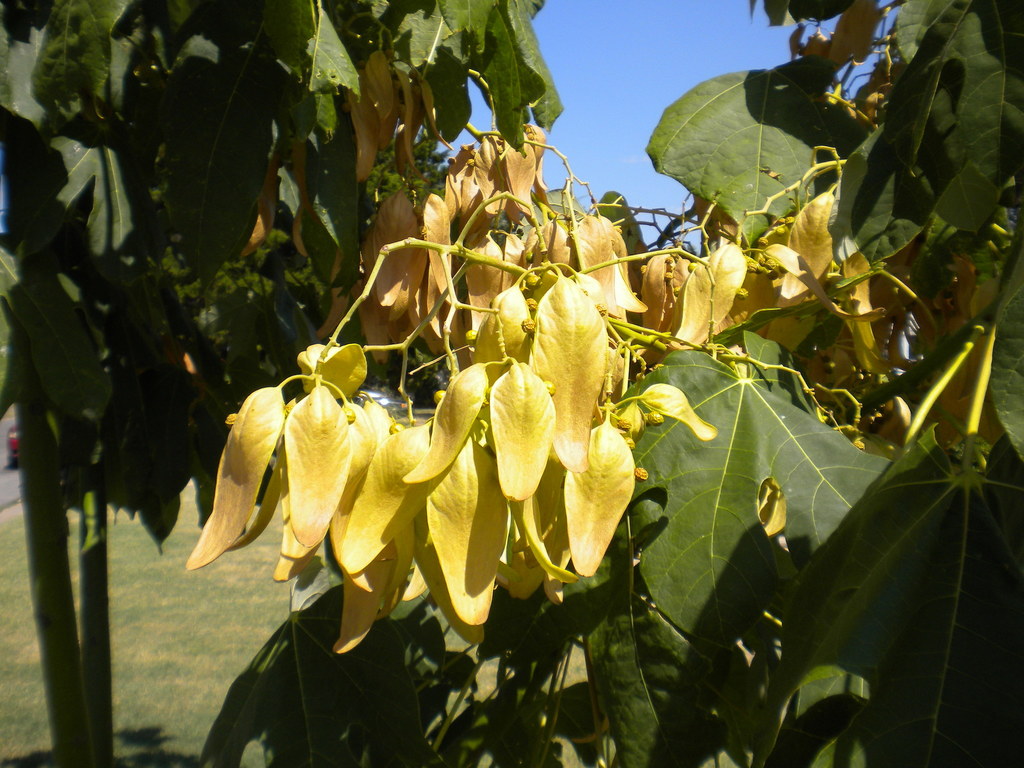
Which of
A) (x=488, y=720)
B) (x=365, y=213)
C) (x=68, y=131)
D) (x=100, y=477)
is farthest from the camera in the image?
(x=100, y=477)

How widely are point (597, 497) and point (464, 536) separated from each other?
84 millimetres

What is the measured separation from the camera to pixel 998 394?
1.60 feet

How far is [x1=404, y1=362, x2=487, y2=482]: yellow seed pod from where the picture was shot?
49 centimetres

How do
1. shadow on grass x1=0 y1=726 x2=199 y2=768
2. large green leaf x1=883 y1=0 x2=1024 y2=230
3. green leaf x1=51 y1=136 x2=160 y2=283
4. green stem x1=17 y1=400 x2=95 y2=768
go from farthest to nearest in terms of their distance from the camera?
shadow on grass x1=0 y1=726 x2=199 y2=768
green stem x1=17 y1=400 x2=95 y2=768
green leaf x1=51 y1=136 x2=160 y2=283
large green leaf x1=883 y1=0 x2=1024 y2=230

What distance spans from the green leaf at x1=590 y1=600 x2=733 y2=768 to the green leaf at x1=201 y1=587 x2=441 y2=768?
0.84 feet

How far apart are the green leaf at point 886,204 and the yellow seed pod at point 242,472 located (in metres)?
0.44

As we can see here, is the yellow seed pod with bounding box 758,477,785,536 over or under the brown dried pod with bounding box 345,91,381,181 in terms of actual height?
under

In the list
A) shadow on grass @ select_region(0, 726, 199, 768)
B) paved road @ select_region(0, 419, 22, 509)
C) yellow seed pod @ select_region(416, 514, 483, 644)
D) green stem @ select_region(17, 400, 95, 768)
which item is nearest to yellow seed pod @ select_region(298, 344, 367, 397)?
yellow seed pod @ select_region(416, 514, 483, 644)

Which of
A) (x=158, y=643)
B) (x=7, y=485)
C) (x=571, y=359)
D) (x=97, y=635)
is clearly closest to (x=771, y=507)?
(x=571, y=359)

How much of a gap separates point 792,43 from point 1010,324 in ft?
3.96

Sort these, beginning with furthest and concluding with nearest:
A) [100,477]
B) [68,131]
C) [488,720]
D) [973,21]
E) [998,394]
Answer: [100,477] → [68,131] → [488,720] → [973,21] → [998,394]

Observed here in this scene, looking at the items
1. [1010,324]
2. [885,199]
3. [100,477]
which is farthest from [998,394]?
[100,477]

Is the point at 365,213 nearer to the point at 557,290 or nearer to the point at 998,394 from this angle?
the point at 557,290

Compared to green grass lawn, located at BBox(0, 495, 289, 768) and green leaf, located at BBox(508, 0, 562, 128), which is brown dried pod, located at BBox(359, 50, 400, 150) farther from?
green grass lawn, located at BBox(0, 495, 289, 768)
